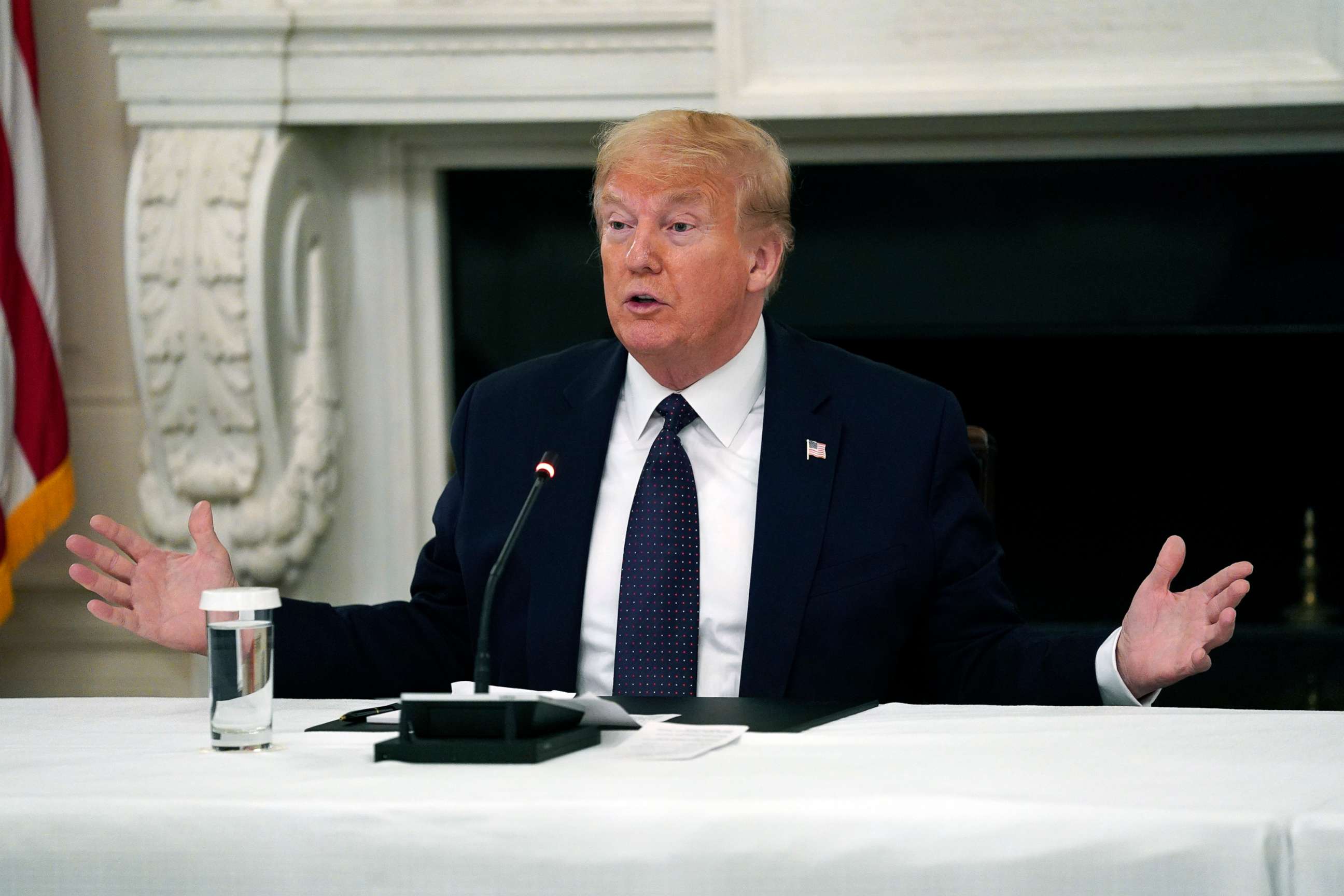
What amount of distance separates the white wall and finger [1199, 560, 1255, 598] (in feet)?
7.50

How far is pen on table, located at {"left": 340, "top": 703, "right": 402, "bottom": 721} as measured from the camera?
1.26 meters

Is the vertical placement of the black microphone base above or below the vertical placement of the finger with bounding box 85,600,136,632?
below

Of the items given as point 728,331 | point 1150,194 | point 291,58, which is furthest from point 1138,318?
point 291,58

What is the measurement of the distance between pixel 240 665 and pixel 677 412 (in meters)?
0.73

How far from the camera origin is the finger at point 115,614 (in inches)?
54.9

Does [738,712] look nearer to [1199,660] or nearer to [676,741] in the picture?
[676,741]

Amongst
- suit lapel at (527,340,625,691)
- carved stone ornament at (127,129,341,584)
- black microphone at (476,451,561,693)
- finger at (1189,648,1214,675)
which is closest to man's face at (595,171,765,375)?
suit lapel at (527,340,625,691)

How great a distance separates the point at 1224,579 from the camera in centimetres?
137

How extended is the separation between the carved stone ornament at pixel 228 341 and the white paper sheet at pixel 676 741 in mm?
1873

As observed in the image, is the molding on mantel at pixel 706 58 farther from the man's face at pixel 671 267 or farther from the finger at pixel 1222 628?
the finger at pixel 1222 628

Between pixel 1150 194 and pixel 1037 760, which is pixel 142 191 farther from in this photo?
pixel 1037 760

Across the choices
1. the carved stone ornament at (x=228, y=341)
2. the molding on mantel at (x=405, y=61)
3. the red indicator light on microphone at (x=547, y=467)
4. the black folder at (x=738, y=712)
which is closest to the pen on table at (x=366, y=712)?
the black folder at (x=738, y=712)

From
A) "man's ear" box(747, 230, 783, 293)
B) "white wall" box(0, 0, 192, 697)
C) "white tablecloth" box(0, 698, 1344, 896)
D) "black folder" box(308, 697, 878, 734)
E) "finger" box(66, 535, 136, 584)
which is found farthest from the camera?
"white wall" box(0, 0, 192, 697)

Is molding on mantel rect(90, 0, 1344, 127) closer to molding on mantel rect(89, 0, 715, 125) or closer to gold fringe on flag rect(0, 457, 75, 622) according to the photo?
molding on mantel rect(89, 0, 715, 125)
